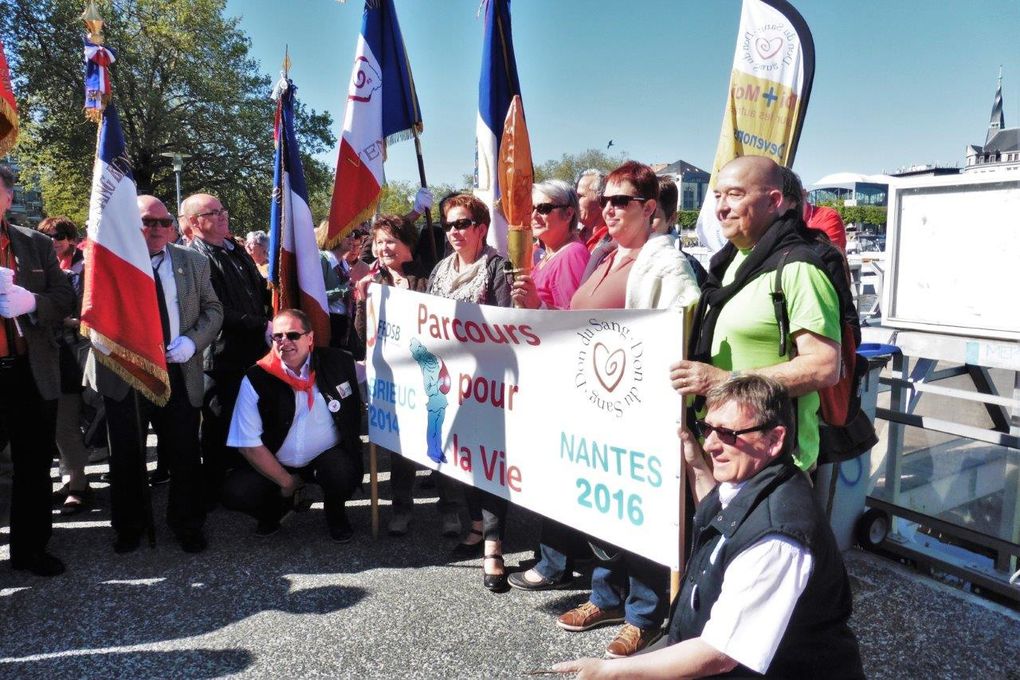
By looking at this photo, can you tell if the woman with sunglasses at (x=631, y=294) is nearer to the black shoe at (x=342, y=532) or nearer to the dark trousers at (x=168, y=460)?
the black shoe at (x=342, y=532)

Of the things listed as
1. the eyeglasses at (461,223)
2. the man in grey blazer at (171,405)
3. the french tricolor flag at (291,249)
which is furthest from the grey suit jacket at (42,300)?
the eyeglasses at (461,223)

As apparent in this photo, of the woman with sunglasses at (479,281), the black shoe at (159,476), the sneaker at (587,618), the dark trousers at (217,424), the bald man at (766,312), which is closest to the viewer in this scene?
the bald man at (766,312)

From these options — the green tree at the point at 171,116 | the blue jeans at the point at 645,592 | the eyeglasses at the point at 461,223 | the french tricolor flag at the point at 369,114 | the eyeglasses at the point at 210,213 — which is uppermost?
the green tree at the point at 171,116

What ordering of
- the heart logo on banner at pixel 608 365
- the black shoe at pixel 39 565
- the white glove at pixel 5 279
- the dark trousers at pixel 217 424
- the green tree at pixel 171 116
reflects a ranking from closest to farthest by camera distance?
the heart logo on banner at pixel 608 365 < the white glove at pixel 5 279 < the black shoe at pixel 39 565 < the dark trousers at pixel 217 424 < the green tree at pixel 171 116

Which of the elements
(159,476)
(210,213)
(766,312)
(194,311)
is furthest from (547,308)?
(159,476)

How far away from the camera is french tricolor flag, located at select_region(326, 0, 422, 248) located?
4699 millimetres

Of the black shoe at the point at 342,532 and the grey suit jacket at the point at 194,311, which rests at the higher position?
the grey suit jacket at the point at 194,311

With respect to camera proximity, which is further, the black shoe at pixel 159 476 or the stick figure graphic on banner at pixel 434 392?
the black shoe at pixel 159 476

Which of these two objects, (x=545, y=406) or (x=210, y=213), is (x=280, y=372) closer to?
(x=210, y=213)

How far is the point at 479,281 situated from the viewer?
3631 millimetres

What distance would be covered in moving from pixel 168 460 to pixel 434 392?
164cm

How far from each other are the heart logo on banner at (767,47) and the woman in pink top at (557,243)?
1946mm

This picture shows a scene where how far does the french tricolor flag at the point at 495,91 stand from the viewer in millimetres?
4508

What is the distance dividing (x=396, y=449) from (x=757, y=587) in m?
2.72
